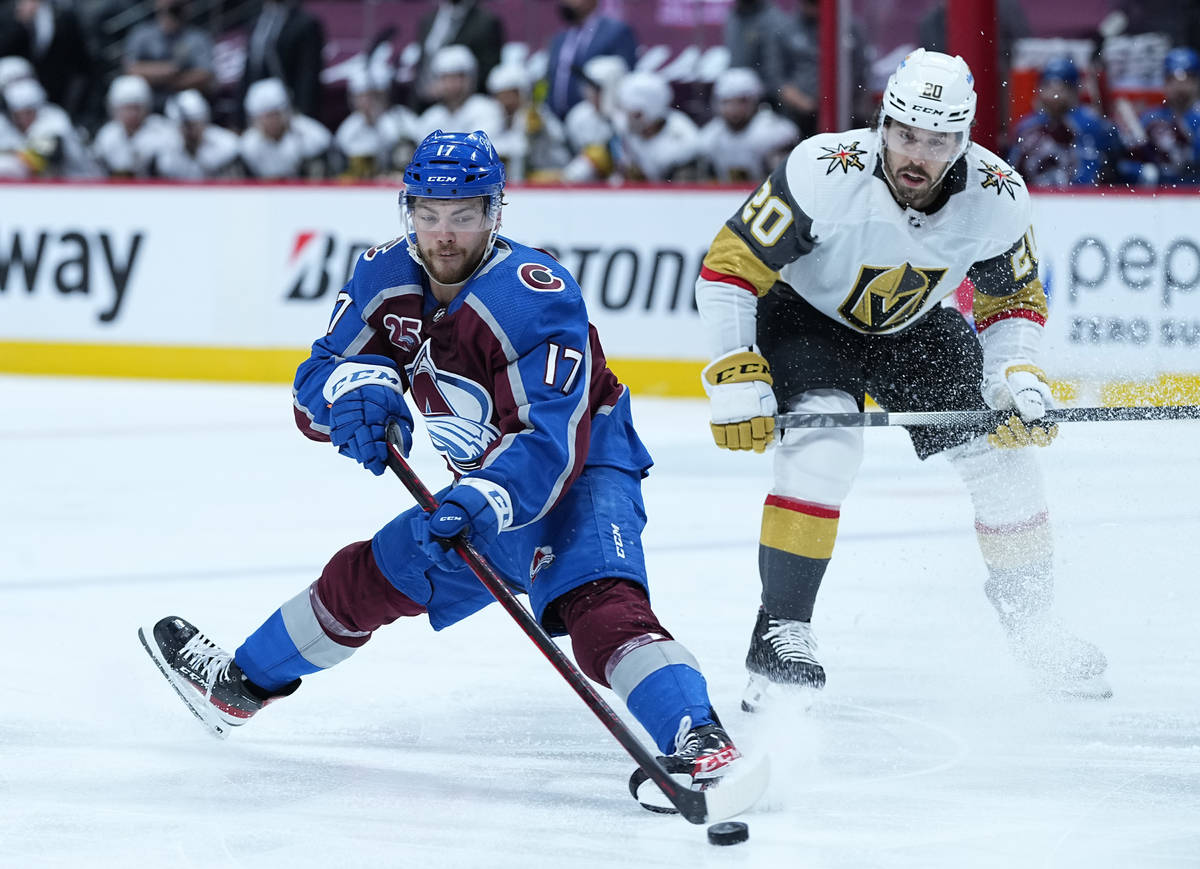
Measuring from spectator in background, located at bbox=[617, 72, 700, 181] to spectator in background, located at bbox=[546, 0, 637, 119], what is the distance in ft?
1.14

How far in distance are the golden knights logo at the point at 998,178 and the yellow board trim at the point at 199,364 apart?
3.77 meters

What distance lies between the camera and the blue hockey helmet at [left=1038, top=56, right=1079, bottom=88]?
6.95m

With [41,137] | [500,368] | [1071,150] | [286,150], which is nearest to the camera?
[500,368]

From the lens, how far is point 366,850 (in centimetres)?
235

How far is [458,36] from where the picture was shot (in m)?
8.29

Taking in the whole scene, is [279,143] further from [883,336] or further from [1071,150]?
[883,336]

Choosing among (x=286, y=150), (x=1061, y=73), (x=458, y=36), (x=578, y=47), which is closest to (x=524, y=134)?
(x=578, y=47)

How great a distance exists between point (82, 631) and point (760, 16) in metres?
4.97

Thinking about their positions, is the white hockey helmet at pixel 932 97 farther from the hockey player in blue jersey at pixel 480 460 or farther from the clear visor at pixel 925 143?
the hockey player in blue jersey at pixel 480 460

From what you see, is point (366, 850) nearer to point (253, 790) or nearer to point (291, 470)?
point (253, 790)

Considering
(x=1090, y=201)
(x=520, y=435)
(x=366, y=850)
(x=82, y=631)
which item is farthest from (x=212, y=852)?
(x=1090, y=201)

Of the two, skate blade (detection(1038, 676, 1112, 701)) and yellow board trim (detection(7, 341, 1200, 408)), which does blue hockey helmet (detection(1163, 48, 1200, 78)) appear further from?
skate blade (detection(1038, 676, 1112, 701))

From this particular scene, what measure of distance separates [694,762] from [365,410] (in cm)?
68

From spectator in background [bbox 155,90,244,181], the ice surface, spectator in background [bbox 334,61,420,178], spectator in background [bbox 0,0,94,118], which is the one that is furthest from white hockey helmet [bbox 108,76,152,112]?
the ice surface
